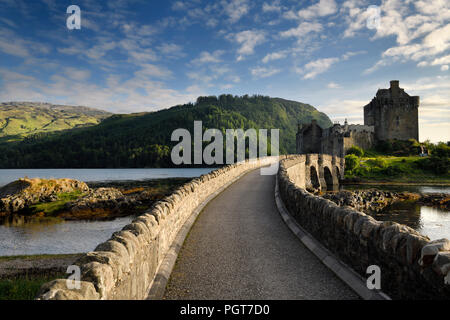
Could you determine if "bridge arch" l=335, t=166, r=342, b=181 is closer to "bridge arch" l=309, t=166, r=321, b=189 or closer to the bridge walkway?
"bridge arch" l=309, t=166, r=321, b=189

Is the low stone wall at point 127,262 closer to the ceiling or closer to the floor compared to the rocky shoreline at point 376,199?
closer to the ceiling

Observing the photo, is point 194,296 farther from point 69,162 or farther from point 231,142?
point 69,162

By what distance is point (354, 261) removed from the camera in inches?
181

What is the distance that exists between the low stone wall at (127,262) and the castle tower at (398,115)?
71768 mm

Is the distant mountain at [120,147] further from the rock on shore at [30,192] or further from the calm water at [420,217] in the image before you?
the calm water at [420,217]

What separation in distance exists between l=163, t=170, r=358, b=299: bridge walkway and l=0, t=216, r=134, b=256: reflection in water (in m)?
12.3

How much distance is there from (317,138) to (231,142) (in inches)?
1526

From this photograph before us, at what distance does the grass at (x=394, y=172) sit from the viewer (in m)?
50.1

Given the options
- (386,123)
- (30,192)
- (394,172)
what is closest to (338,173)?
(394,172)

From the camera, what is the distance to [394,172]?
51.8 m

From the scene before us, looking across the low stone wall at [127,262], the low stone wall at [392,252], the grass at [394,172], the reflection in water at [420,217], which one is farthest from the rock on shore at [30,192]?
the grass at [394,172]

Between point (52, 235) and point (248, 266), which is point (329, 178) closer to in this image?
point (52, 235)

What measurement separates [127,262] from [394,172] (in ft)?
189
